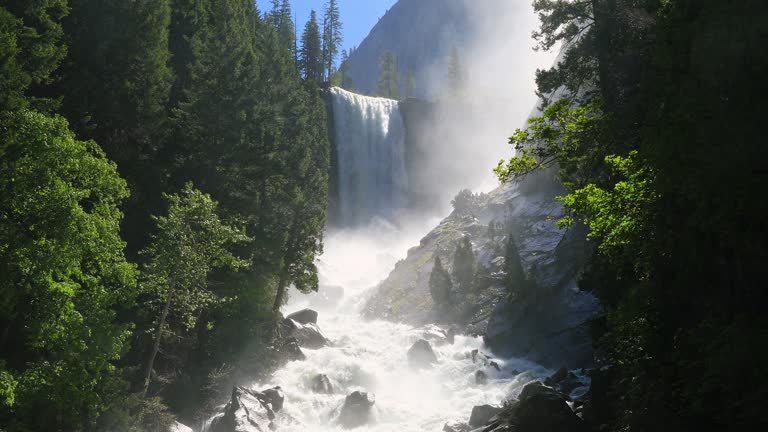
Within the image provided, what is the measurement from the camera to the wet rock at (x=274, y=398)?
23953mm

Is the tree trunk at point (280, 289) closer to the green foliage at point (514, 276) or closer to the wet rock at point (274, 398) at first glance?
the wet rock at point (274, 398)

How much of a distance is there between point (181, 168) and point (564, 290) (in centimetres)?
2553

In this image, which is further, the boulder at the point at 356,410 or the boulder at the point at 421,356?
the boulder at the point at 421,356

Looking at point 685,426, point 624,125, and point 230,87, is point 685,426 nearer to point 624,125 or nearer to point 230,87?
point 624,125

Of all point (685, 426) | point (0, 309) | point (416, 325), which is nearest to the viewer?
point (685, 426)

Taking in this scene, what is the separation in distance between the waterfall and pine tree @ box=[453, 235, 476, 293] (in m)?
22.4

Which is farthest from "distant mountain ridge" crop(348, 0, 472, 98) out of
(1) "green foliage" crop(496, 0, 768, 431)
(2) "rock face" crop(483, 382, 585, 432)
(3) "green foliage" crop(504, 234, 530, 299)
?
(1) "green foliage" crop(496, 0, 768, 431)

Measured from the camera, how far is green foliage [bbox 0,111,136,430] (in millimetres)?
13789

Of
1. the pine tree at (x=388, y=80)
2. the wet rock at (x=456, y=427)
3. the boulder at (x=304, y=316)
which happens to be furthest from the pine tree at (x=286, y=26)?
the wet rock at (x=456, y=427)

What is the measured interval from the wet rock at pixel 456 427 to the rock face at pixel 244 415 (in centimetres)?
707

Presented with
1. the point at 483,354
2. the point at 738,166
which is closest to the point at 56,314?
the point at 738,166

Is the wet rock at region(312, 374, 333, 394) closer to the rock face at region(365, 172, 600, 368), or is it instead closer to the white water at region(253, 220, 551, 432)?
the white water at region(253, 220, 551, 432)

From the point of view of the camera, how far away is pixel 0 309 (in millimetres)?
13828

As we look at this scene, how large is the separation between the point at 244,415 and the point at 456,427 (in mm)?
8531
